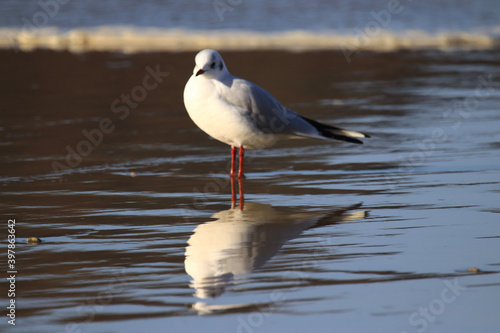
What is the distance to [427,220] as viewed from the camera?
4816mm

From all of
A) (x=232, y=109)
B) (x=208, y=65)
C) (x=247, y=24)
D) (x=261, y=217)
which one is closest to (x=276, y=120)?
(x=232, y=109)

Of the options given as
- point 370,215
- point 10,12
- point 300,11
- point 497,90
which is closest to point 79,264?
point 370,215

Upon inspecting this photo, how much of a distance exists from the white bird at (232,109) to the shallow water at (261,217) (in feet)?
1.05

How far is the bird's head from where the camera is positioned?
19.7ft

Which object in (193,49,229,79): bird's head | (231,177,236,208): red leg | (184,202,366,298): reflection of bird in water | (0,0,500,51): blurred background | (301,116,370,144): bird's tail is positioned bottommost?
(184,202,366,298): reflection of bird in water

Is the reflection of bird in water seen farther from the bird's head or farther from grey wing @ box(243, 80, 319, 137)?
the bird's head

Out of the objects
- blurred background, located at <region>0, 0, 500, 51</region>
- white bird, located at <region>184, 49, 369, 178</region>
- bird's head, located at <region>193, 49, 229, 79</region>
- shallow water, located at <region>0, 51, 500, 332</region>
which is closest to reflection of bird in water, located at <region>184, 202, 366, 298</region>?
shallow water, located at <region>0, 51, 500, 332</region>

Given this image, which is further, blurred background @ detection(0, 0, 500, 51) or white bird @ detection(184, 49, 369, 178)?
blurred background @ detection(0, 0, 500, 51)

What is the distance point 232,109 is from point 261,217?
1.23 m

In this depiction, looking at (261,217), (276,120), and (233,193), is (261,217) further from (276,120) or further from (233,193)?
Result: (276,120)

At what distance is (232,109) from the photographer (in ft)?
19.9

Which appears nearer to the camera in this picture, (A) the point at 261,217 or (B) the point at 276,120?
(A) the point at 261,217

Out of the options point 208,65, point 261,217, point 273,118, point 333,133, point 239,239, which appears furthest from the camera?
point 333,133

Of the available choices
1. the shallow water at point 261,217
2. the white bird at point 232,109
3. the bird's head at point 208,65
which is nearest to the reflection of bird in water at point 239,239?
the shallow water at point 261,217
